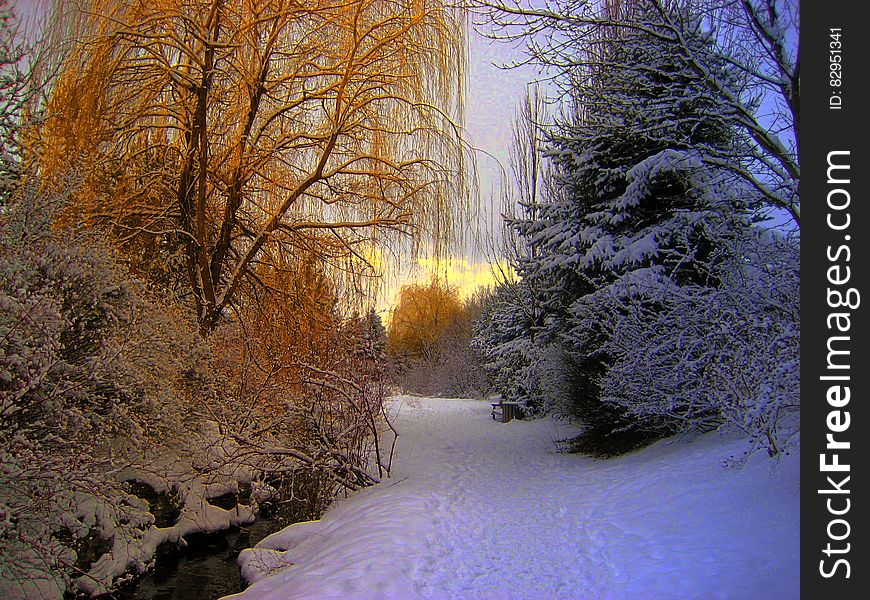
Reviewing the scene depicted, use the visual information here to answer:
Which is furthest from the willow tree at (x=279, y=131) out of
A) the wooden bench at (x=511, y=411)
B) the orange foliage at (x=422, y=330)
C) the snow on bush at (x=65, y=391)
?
the orange foliage at (x=422, y=330)

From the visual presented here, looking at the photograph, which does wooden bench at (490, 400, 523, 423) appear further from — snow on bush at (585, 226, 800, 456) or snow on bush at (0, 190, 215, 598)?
snow on bush at (0, 190, 215, 598)

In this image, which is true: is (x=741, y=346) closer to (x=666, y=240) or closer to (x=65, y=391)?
(x=666, y=240)

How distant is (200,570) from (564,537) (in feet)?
14.3

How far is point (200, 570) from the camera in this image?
6.93 m

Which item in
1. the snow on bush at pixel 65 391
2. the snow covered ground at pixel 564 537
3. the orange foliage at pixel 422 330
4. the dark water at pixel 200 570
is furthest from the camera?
the orange foliage at pixel 422 330

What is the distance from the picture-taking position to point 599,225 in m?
9.92

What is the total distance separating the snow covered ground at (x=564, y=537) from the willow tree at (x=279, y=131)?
344cm

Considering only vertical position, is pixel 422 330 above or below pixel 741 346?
above

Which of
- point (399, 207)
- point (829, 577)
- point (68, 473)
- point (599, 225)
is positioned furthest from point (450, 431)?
point (829, 577)

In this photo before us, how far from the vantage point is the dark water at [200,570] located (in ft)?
20.5

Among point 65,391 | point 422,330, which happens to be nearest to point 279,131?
point 65,391

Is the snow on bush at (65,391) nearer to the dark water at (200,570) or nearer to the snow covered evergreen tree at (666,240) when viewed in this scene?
the dark water at (200,570)

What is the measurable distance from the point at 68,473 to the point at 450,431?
37.2ft

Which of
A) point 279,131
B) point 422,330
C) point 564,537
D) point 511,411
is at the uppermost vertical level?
point 279,131
